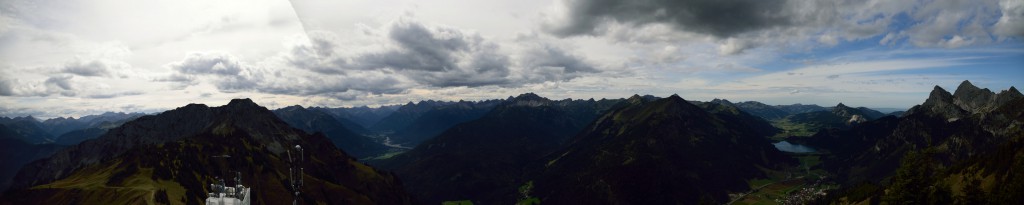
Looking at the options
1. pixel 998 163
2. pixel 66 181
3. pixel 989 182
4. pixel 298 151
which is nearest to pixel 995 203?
pixel 989 182

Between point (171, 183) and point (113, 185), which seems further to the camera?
point (171, 183)

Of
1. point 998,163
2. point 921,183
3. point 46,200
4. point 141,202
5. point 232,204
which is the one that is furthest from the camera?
point 998,163

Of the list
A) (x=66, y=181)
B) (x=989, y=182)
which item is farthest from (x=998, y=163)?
(x=66, y=181)

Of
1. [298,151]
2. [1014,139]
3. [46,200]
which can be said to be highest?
[298,151]

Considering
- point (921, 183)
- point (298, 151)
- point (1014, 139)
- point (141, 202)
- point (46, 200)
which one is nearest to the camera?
point (298, 151)

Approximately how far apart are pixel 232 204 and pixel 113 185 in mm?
184025

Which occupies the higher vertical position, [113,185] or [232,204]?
[232,204]

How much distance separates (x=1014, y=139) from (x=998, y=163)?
2361cm

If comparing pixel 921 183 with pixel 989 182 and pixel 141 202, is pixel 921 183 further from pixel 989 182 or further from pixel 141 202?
pixel 141 202

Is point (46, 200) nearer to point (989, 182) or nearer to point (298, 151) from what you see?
point (298, 151)

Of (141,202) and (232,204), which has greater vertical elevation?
(232,204)

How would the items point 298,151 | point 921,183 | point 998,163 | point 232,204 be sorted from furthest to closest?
1. point 998,163
2. point 921,183
3. point 232,204
4. point 298,151

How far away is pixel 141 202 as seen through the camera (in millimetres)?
158125

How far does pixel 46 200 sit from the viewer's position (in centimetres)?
16850
